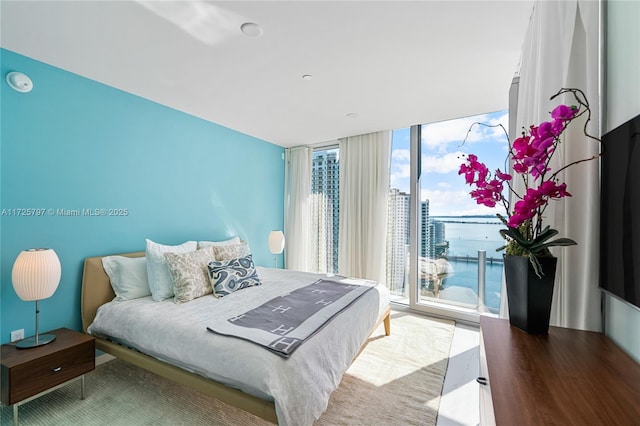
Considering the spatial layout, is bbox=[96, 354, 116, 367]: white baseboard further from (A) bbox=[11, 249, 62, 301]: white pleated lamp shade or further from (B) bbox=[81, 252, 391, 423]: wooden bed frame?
(A) bbox=[11, 249, 62, 301]: white pleated lamp shade

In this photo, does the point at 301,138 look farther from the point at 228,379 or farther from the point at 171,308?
the point at 228,379

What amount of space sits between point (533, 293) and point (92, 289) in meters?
3.23

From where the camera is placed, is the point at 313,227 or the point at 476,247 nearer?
the point at 476,247

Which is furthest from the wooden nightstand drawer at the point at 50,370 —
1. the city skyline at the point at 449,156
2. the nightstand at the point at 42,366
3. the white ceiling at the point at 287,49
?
the city skyline at the point at 449,156

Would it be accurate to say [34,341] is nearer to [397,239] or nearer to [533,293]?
[533,293]

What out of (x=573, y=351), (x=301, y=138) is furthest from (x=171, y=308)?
(x=301, y=138)

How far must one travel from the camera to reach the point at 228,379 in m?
1.59

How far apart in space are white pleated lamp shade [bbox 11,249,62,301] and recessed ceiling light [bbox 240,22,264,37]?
2167mm

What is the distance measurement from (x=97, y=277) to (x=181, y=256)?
0.72 metres

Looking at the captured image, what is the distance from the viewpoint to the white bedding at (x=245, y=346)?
1.47 meters

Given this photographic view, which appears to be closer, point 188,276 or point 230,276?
point 188,276

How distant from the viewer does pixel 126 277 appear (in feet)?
8.25

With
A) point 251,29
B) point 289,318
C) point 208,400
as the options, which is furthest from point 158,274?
point 251,29

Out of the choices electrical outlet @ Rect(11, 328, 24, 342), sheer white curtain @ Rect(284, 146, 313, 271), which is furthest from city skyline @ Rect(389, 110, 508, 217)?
electrical outlet @ Rect(11, 328, 24, 342)
